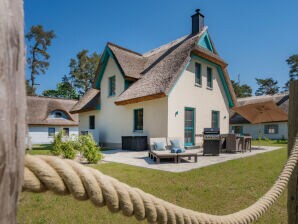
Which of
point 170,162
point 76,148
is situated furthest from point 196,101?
point 76,148

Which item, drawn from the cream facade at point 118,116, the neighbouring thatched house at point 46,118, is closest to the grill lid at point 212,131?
the cream facade at point 118,116

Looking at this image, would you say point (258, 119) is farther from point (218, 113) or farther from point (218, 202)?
point (218, 202)

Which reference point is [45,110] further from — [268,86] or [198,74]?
[268,86]

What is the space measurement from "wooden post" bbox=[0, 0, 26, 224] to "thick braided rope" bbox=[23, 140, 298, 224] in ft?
0.26

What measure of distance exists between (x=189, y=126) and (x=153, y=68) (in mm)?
4932

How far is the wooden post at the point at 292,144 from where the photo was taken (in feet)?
6.84

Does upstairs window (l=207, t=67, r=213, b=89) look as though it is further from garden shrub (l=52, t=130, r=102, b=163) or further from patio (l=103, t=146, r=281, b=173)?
garden shrub (l=52, t=130, r=102, b=163)

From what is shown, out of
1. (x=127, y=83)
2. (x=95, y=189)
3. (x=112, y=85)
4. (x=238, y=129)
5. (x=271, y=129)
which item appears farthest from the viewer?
(x=238, y=129)

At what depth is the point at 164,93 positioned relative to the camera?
36.2 ft

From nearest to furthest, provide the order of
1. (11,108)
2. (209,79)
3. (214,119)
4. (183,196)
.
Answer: (11,108), (183,196), (209,79), (214,119)

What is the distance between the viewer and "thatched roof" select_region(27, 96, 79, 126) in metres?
26.6

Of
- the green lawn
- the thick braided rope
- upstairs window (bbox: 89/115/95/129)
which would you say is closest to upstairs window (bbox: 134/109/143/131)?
upstairs window (bbox: 89/115/95/129)

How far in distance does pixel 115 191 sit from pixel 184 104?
42.0 feet

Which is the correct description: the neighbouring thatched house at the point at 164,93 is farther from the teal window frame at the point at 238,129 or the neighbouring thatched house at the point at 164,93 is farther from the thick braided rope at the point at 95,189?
the teal window frame at the point at 238,129
